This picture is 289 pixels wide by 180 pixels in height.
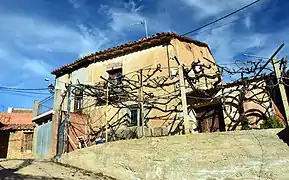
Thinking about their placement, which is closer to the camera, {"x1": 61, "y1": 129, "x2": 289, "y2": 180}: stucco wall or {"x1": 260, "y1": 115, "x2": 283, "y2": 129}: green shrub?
{"x1": 61, "y1": 129, "x2": 289, "y2": 180}: stucco wall

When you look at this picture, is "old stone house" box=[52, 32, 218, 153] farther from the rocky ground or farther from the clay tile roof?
the rocky ground

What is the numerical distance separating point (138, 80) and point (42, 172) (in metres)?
6.72

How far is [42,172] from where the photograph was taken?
727 centimetres

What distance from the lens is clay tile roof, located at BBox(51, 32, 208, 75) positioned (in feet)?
44.6

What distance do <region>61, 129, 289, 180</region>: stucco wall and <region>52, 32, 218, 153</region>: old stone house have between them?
3.60 metres

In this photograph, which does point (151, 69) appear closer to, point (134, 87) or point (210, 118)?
point (134, 87)

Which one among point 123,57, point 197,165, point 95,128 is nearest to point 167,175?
point 197,165

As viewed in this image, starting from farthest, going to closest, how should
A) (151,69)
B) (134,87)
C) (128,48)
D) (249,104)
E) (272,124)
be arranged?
(128,48), (151,69), (134,87), (249,104), (272,124)

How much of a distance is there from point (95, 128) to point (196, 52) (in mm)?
7277

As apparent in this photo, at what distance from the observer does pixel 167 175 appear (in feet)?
21.9

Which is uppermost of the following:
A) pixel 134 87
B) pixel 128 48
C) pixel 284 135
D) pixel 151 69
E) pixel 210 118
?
pixel 128 48

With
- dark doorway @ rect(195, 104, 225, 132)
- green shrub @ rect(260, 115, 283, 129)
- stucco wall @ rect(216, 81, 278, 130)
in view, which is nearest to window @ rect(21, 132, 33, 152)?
dark doorway @ rect(195, 104, 225, 132)

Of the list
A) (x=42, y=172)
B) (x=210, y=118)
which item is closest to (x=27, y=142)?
(x=42, y=172)

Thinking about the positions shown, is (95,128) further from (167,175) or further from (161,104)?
(167,175)
